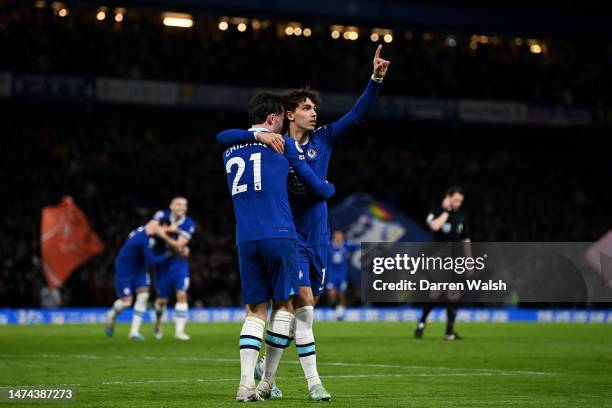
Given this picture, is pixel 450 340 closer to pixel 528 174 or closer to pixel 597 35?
pixel 528 174

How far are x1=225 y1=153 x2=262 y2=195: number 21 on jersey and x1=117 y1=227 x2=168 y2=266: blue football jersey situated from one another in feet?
38.6

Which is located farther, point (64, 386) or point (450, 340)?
point (450, 340)

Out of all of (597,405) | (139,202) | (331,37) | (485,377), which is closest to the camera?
(597,405)

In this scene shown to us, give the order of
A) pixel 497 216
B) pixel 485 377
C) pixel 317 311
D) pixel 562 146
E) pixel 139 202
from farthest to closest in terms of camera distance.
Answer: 1. pixel 562 146
2. pixel 497 216
3. pixel 139 202
4. pixel 317 311
5. pixel 485 377

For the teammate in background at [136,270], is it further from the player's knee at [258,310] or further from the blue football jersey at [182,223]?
the player's knee at [258,310]

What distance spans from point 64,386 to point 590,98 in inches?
1512

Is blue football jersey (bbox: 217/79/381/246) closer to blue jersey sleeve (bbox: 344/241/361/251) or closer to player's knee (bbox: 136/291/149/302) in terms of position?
player's knee (bbox: 136/291/149/302)

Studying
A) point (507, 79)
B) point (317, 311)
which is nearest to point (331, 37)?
point (507, 79)

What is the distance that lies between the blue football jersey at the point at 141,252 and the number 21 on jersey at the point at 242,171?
38.6ft

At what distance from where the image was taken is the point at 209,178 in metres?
39.4

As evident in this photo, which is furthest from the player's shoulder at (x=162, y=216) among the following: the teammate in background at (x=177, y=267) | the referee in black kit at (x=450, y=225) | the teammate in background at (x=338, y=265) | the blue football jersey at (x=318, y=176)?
the teammate in background at (x=338, y=265)

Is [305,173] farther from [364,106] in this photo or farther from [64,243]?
[64,243]

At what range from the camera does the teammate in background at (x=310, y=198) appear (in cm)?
966

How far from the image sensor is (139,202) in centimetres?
3759
